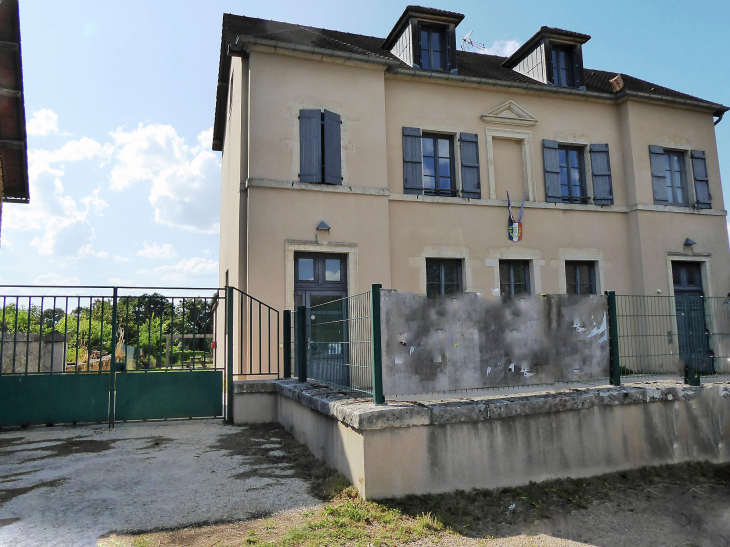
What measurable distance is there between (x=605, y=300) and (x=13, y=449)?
6.92 m

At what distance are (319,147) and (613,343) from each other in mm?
7220

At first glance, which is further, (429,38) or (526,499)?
(429,38)

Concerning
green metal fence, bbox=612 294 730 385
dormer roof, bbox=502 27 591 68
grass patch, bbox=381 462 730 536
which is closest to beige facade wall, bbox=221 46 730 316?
dormer roof, bbox=502 27 591 68

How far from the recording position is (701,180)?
45.6 ft

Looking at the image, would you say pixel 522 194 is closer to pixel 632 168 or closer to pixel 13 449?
pixel 632 168

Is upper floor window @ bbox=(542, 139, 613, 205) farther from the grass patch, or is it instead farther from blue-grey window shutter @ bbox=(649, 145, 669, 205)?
the grass patch

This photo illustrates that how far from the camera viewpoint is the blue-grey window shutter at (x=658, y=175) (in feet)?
43.9

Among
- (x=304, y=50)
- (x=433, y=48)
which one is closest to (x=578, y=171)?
(x=433, y=48)

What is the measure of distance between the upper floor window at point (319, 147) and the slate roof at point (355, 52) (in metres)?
1.50

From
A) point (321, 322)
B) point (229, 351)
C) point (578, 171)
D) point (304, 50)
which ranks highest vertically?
point (304, 50)

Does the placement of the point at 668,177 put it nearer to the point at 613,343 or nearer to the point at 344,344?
the point at 613,343

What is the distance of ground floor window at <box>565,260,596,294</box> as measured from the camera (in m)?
12.8

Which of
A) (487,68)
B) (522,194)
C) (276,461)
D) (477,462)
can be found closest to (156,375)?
(276,461)

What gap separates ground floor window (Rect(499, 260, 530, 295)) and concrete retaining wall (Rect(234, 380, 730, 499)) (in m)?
6.53
